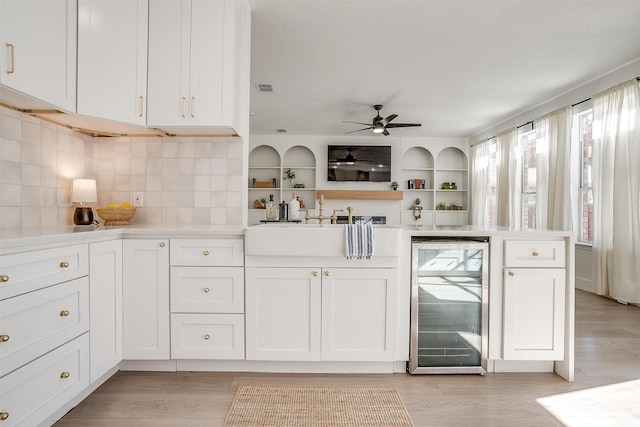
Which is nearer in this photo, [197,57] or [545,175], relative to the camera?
[197,57]

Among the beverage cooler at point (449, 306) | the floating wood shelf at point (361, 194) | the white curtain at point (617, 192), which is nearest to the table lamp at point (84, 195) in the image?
the beverage cooler at point (449, 306)

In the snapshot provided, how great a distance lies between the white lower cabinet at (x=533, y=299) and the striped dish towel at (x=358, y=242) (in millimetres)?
885

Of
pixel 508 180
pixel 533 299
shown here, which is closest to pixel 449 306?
pixel 533 299

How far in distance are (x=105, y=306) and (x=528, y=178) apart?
256 inches

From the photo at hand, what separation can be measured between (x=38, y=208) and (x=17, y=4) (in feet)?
3.73

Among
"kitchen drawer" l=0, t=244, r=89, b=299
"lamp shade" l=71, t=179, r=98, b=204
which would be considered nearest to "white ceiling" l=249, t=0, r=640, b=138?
"lamp shade" l=71, t=179, r=98, b=204

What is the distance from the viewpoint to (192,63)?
2324 mm

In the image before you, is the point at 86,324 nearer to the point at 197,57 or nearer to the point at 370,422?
the point at 370,422

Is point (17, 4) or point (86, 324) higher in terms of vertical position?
point (17, 4)

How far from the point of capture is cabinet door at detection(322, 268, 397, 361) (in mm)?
2148

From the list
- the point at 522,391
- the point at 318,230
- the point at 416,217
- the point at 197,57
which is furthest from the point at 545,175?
the point at 197,57

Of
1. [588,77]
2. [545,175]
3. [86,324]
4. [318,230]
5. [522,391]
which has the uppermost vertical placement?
[588,77]

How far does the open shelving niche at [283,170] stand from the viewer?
26.8ft

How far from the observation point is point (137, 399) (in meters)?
1.93
